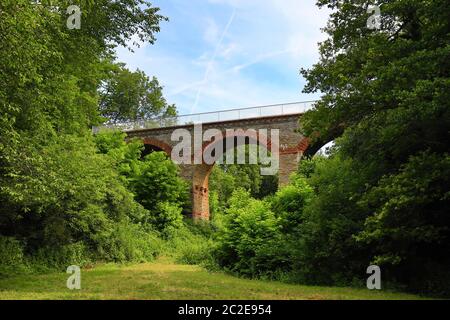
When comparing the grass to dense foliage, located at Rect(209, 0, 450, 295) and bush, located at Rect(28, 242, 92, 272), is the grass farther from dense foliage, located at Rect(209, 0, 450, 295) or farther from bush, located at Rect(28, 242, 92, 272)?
bush, located at Rect(28, 242, 92, 272)

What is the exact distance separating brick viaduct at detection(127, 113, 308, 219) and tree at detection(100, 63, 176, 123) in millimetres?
16739

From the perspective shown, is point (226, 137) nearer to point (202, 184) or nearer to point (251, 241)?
point (202, 184)

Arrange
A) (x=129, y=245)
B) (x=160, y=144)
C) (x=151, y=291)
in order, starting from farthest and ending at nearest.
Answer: (x=160, y=144) < (x=129, y=245) < (x=151, y=291)

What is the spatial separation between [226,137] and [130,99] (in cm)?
2394

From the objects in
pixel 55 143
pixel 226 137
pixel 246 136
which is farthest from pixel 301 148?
pixel 55 143

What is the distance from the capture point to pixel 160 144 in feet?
111

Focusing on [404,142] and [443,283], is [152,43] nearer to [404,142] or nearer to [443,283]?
[404,142]

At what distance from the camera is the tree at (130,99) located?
2002 inches

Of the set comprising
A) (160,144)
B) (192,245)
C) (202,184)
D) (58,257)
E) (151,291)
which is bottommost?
(192,245)

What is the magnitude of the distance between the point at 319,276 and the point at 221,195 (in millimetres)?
31720

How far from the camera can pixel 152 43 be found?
49.1 feet

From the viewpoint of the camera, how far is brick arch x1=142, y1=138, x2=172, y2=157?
1308 inches

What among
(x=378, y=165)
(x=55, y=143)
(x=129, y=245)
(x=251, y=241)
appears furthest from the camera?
(x=129, y=245)

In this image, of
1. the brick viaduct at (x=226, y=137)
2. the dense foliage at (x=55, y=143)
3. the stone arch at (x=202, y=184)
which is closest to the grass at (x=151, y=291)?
the dense foliage at (x=55, y=143)
